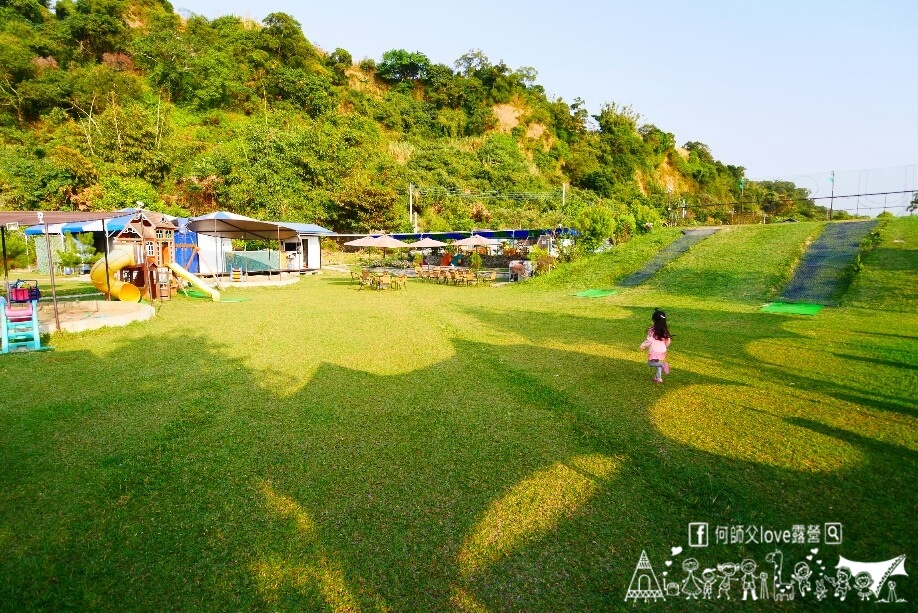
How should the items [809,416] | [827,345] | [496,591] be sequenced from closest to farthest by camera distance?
[496,591] < [809,416] < [827,345]

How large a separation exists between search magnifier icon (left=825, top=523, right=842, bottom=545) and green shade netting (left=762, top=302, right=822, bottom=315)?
993 cm

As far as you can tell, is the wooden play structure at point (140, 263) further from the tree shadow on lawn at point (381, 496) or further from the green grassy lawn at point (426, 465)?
the tree shadow on lawn at point (381, 496)

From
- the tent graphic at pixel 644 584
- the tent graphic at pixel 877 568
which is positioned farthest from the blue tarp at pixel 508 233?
the tent graphic at pixel 644 584

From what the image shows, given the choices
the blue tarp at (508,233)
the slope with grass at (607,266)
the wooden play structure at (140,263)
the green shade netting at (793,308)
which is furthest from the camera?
the blue tarp at (508,233)

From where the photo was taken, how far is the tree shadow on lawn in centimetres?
264

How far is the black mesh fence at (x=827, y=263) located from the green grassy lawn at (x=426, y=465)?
4.66 metres

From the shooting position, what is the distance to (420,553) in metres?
2.88

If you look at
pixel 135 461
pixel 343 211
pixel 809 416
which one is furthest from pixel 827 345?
pixel 343 211

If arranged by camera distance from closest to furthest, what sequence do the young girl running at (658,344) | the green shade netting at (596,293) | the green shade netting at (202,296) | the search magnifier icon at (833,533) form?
the search magnifier icon at (833,533), the young girl running at (658,344), the green shade netting at (202,296), the green shade netting at (596,293)

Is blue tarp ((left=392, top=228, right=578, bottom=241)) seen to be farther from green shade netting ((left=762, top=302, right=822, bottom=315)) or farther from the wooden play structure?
the wooden play structure

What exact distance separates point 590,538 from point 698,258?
1768 centimetres

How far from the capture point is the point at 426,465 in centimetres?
401

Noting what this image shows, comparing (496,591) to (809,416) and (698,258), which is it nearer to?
(809,416)

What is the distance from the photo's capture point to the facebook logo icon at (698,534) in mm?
2990
